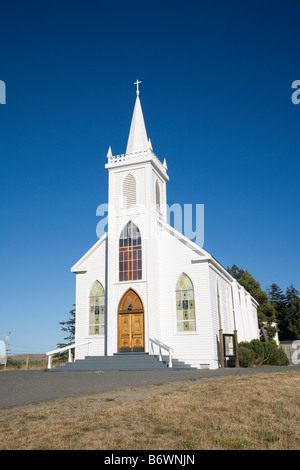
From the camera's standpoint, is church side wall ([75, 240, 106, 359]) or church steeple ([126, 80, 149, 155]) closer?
church side wall ([75, 240, 106, 359])

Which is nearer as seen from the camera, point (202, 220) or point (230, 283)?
point (202, 220)

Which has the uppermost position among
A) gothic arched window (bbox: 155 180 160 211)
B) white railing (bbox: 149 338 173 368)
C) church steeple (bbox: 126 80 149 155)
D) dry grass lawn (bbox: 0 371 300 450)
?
church steeple (bbox: 126 80 149 155)

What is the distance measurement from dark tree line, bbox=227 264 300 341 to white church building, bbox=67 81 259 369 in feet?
57.4

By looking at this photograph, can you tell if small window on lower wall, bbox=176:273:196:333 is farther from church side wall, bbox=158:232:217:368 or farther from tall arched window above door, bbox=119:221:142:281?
tall arched window above door, bbox=119:221:142:281

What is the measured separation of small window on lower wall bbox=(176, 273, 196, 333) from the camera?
77.7 ft

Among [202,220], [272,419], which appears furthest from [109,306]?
[272,419]

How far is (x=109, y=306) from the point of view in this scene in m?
24.8

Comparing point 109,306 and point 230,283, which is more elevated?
point 230,283

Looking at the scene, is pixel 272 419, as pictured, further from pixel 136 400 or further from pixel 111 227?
pixel 111 227

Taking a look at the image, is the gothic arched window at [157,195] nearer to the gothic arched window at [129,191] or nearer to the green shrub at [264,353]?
the gothic arched window at [129,191]

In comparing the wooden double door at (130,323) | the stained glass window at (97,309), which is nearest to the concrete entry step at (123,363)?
the wooden double door at (130,323)

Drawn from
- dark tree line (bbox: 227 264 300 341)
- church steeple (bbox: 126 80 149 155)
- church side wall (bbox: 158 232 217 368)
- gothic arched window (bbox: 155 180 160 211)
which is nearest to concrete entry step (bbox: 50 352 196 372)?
church side wall (bbox: 158 232 217 368)

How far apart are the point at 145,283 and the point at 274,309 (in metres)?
29.3
